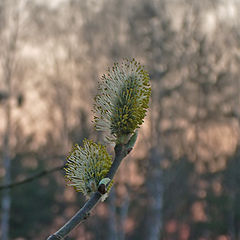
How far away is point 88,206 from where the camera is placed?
43.7 inches

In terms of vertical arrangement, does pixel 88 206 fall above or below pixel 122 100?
below

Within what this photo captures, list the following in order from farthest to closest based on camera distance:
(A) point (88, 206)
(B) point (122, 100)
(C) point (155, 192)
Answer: (C) point (155, 192), (B) point (122, 100), (A) point (88, 206)

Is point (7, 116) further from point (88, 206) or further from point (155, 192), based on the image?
point (88, 206)

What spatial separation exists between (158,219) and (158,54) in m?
5.87

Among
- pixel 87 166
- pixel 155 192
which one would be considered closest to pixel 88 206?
pixel 87 166

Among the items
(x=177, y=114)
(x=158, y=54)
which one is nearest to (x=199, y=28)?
(x=158, y=54)

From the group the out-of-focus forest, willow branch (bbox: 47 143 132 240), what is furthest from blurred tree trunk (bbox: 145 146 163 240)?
willow branch (bbox: 47 143 132 240)

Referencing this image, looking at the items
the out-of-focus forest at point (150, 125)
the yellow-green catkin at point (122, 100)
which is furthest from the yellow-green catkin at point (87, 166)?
the out-of-focus forest at point (150, 125)

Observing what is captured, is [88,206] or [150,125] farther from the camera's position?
[150,125]

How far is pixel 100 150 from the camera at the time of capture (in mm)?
1308

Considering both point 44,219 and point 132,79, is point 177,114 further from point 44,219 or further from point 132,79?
point 132,79

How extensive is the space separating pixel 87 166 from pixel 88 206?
216 millimetres

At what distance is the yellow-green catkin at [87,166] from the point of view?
1273 millimetres

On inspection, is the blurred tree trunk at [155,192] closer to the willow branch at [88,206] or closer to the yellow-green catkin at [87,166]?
the yellow-green catkin at [87,166]
